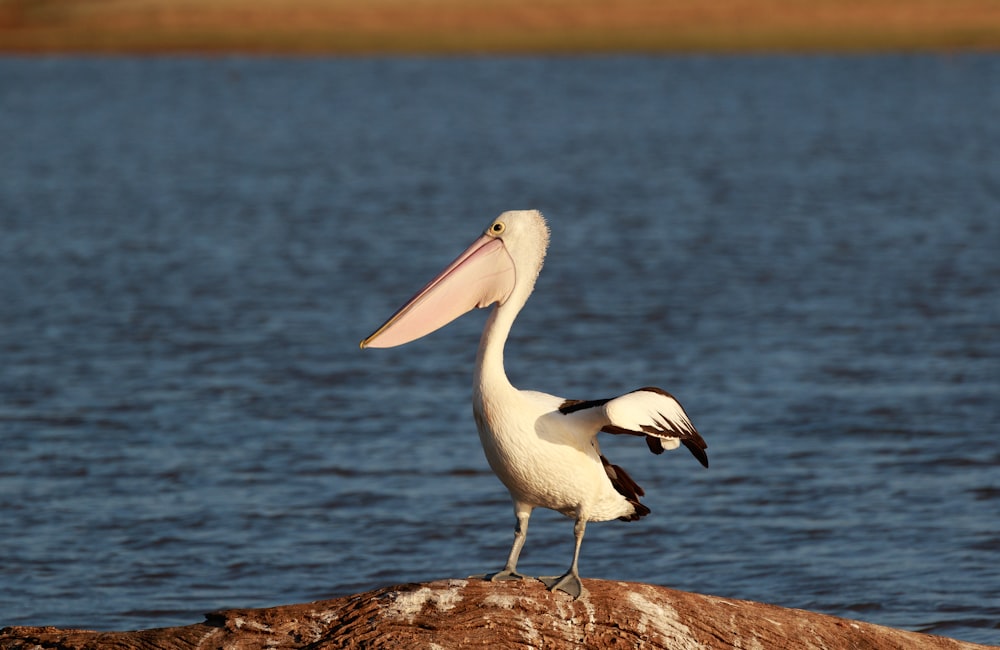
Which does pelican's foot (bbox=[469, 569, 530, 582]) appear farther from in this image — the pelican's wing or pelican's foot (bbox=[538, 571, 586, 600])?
the pelican's wing

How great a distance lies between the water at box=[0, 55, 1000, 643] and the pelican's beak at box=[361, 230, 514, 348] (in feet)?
8.32

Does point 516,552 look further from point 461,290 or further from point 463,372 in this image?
point 463,372

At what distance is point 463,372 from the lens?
11844mm

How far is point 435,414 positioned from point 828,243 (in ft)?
28.6

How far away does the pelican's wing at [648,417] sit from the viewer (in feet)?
16.1

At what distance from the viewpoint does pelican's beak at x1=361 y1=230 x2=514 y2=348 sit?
531 cm

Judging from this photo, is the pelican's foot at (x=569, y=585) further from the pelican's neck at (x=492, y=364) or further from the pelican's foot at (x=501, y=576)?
the pelican's neck at (x=492, y=364)

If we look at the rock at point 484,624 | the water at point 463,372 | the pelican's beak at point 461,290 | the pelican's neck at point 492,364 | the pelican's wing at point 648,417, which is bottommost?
the rock at point 484,624

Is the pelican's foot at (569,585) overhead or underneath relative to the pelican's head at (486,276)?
underneath

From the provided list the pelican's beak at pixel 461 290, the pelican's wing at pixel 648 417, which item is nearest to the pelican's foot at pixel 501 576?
the pelican's wing at pixel 648 417

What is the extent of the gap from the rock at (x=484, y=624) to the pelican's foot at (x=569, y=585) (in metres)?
0.03

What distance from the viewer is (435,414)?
10.5 meters

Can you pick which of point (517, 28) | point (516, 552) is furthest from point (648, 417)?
point (517, 28)

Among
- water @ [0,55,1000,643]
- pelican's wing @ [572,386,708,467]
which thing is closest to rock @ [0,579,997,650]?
pelican's wing @ [572,386,708,467]
